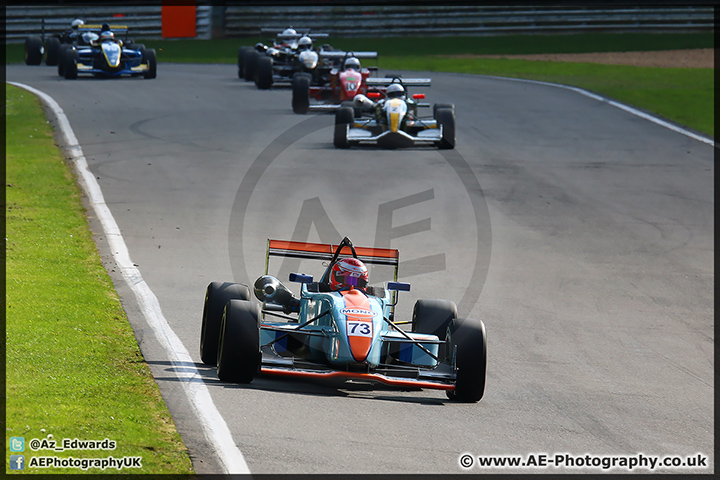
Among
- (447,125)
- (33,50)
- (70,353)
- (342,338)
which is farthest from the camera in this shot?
(33,50)

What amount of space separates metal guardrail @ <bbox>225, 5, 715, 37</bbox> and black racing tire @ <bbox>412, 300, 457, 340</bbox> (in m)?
35.7

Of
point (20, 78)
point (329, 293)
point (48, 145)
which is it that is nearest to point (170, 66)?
point (20, 78)

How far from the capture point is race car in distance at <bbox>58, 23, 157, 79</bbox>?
3045 centimetres

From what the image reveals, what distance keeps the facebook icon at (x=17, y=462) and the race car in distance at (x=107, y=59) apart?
25394mm

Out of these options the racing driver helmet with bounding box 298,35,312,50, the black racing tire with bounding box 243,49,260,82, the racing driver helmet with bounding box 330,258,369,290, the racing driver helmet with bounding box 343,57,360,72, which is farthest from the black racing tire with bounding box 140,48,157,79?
the racing driver helmet with bounding box 330,258,369,290

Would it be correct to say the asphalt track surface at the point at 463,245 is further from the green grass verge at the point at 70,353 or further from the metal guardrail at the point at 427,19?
the metal guardrail at the point at 427,19

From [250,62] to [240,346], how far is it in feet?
A: 78.4

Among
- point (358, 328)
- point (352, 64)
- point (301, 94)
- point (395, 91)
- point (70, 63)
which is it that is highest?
point (352, 64)

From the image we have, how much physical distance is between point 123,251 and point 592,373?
6499mm

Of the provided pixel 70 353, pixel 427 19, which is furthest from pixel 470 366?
pixel 427 19

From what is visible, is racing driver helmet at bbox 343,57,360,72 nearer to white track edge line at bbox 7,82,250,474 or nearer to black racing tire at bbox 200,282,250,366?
white track edge line at bbox 7,82,250,474

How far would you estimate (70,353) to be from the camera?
28.7 feet

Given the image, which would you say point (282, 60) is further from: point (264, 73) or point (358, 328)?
point (358, 328)

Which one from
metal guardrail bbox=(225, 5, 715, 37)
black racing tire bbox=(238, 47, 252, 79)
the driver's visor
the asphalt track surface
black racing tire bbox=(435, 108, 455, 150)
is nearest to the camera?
the asphalt track surface
